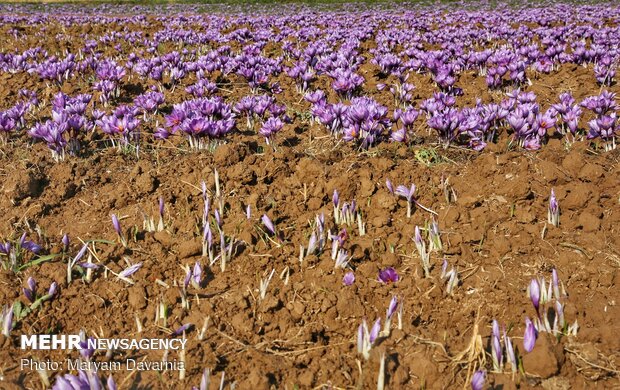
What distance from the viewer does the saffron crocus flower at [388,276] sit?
8.57 ft

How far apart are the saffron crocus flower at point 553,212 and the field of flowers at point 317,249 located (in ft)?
0.05

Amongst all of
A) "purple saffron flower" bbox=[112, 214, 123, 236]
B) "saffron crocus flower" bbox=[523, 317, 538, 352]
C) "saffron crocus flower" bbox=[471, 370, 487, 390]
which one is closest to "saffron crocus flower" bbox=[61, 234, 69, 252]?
"purple saffron flower" bbox=[112, 214, 123, 236]

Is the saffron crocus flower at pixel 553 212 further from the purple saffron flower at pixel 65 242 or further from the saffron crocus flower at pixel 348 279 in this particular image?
the purple saffron flower at pixel 65 242

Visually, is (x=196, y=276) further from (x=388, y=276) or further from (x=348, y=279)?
(x=388, y=276)

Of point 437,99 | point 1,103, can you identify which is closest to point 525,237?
point 437,99

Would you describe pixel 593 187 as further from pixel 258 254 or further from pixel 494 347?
pixel 258 254

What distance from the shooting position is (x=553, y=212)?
3041 millimetres

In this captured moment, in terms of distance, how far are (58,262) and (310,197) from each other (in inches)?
64.3

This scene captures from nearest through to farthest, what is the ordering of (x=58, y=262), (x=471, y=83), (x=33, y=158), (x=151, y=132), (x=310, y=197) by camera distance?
1. (x=58, y=262)
2. (x=310, y=197)
3. (x=33, y=158)
4. (x=151, y=132)
5. (x=471, y=83)

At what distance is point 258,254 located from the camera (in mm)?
2898

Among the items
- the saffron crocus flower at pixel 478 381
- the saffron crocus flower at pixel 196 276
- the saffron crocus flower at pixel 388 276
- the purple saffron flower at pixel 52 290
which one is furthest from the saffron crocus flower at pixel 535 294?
the purple saffron flower at pixel 52 290

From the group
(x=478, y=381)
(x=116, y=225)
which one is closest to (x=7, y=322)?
(x=116, y=225)

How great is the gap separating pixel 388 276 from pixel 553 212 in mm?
1214

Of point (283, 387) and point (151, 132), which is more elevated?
point (151, 132)
